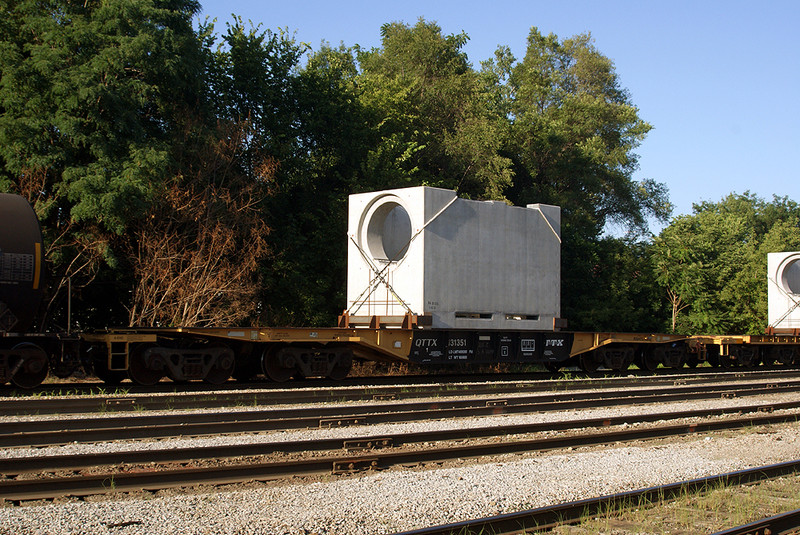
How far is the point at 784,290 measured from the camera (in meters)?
27.9

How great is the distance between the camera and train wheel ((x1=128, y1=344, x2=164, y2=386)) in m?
14.4

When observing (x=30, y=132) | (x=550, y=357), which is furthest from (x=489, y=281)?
(x=30, y=132)

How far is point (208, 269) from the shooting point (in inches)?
818

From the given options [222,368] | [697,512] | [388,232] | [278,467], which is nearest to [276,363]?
[222,368]

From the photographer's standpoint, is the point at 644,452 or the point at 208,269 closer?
the point at 644,452

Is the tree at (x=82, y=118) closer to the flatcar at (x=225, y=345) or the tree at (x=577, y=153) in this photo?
the flatcar at (x=225, y=345)

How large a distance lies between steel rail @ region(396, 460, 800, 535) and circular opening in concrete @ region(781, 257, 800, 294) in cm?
2259

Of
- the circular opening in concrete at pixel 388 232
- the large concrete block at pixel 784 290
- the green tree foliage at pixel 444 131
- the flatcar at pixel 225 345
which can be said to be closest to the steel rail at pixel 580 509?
the flatcar at pixel 225 345

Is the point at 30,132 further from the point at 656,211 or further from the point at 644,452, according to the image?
the point at 656,211

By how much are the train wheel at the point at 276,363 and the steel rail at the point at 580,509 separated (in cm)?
981

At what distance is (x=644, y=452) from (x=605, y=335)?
12.1 m

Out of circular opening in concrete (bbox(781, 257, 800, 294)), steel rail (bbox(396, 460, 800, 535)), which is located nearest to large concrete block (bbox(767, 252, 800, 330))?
circular opening in concrete (bbox(781, 257, 800, 294))

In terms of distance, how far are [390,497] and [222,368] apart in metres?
9.24

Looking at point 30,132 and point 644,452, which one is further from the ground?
point 30,132
